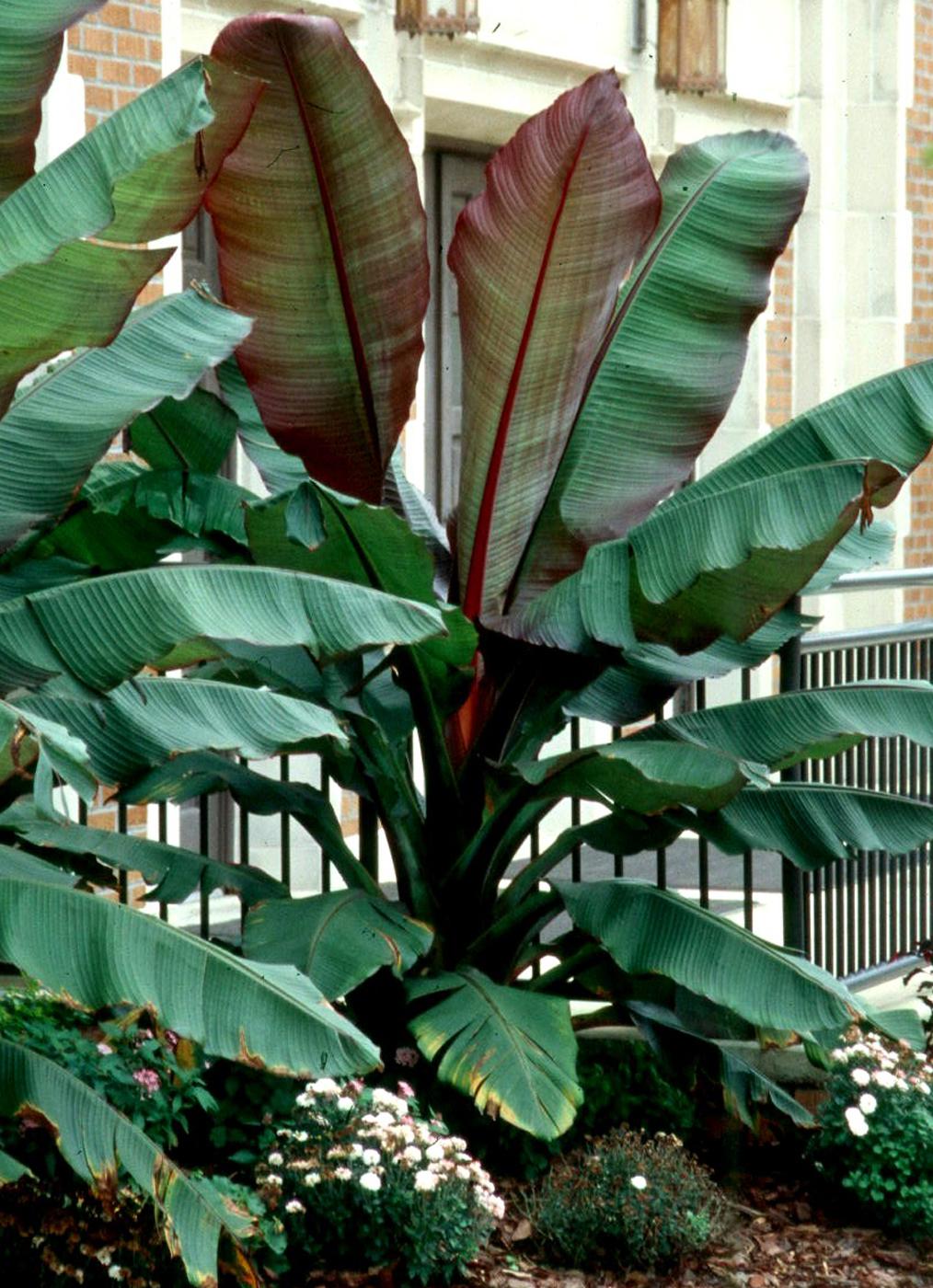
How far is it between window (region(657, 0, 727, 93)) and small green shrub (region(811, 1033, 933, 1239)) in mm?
6718

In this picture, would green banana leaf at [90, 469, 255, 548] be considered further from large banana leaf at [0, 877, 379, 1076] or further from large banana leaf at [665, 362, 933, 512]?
large banana leaf at [0, 877, 379, 1076]

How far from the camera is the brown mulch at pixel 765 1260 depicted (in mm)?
5113

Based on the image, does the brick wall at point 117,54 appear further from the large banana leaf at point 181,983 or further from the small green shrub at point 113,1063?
the large banana leaf at point 181,983

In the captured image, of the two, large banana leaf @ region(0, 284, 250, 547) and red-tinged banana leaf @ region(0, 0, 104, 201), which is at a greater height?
red-tinged banana leaf @ region(0, 0, 104, 201)

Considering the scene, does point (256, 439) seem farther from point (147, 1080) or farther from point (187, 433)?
point (147, 1080)

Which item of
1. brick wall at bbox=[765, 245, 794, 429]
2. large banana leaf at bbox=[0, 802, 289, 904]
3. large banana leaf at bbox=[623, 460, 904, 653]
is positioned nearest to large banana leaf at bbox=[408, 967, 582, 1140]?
large banana leaf at bbox=[0, 802, 289, 904]

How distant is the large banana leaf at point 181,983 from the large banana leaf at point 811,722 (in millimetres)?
1913

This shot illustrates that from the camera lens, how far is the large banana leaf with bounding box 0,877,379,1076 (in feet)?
13.4

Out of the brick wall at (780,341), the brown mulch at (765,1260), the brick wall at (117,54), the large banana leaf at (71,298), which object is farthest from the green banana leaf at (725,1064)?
the brick wall at (780,341)

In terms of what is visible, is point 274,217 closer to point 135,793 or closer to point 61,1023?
point 135,793

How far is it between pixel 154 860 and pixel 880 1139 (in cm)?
213

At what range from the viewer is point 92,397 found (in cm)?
484

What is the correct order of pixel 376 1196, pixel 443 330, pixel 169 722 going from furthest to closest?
1. pixel 443 330
2. pixel 169 722
3. pixel 376 1196

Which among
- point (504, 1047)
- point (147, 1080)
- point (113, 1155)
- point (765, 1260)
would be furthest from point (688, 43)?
point (113, 1155)
